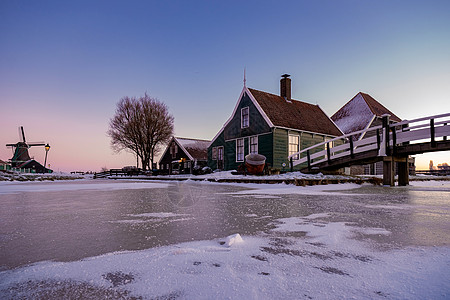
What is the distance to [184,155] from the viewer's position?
34844 millimetres

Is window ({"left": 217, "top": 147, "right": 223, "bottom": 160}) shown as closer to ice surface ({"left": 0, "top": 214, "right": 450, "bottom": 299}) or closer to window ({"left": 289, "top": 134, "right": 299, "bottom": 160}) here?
window ({"left": 289, "top": 134, "right": 299, "bottom": 160})

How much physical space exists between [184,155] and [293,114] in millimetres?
17877

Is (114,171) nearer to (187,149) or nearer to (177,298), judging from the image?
(187,149)

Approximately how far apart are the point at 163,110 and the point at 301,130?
24.9 meters

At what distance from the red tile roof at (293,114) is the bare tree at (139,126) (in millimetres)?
21423

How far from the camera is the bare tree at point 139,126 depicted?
37531 millimetres

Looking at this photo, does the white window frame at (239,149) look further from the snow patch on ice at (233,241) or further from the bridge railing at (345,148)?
the snow patch on ice at (233,241)

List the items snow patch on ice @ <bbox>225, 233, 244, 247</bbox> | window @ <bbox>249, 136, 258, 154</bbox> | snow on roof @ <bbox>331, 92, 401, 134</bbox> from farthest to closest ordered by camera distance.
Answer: snow on roof @ <bbox>331, 92, 401, 134</bbox>, window @ <bbox>249, 136, 258, 154</bbox>, snow patch on ice @ <bbox>225, 233, 244, 247</bbox>

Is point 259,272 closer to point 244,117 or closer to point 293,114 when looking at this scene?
point 244,117

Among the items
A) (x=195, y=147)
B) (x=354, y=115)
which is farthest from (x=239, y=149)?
(x=195, y=147)

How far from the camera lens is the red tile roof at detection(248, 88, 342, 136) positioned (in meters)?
19.6

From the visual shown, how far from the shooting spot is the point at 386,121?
38.3 ft

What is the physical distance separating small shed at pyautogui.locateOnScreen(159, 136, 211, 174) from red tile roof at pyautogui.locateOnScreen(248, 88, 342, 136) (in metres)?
14.7

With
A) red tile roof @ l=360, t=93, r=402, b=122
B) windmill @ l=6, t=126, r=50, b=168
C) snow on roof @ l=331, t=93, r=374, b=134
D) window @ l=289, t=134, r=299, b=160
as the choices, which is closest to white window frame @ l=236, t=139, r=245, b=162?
window @ l=289, t=134, r=299, b=160
